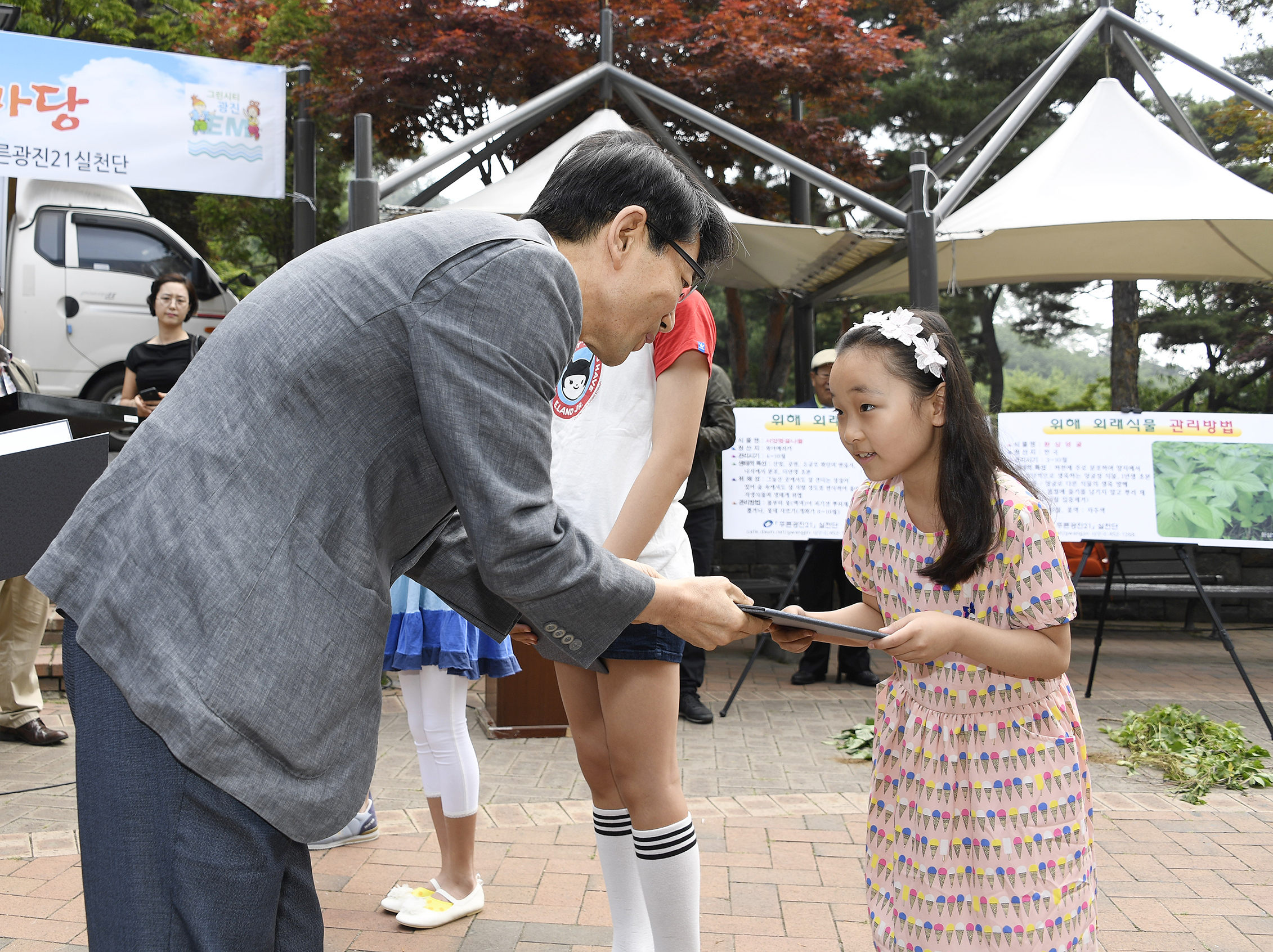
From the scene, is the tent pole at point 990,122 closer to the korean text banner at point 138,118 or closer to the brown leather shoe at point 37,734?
the korean text banner at point 138,118

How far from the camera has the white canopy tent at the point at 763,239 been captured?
244 inches

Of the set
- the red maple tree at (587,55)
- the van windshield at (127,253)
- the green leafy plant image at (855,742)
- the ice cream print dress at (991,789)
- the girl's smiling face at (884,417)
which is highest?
the red maple tree at (587,55)

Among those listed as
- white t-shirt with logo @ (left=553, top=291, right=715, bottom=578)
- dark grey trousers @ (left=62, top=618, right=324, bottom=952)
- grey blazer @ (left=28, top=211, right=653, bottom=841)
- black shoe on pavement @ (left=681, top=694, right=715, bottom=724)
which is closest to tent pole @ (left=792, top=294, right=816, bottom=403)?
black shoe on pavement @ (left=681, top=694, right=715, bottom=724)

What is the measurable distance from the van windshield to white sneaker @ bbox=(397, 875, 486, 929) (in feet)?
25.8

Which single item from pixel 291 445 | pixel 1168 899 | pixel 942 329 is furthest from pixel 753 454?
pixel 291 445

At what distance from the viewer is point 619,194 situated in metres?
1.49

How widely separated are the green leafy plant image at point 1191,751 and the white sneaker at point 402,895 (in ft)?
9.41

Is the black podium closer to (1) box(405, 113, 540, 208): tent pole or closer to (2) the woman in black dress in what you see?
(2) the woman in black dress

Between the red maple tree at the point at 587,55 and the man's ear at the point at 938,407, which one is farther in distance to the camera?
the red maple tree at the point at 587,55

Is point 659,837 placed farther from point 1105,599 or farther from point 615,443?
point 1105,599

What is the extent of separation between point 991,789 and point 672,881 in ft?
2.16

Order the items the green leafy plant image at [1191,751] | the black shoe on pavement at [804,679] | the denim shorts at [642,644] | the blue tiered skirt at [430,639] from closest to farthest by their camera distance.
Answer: the denim shorts at [642,644], the blue tiered skirt at [430,639], the green leafy plant image at [1191,751], the black shoe on pavement at [804,679]

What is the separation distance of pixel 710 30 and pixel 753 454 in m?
5.36

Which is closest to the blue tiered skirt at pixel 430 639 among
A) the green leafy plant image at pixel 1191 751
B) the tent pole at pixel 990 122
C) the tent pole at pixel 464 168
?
the green leafy plant image at pixel 1191 751
